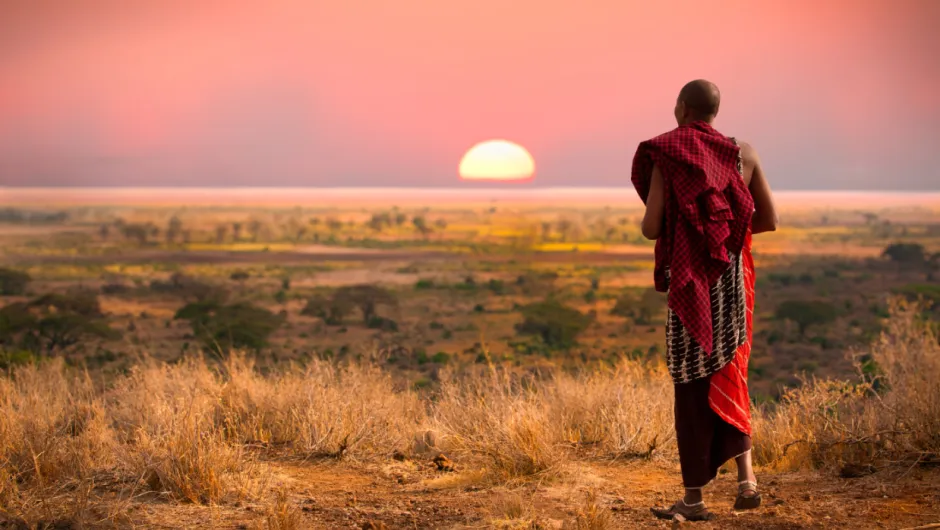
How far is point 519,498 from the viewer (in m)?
4.66

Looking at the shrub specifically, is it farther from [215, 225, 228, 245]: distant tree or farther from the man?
[215, 225, 228, 245]: distant tree

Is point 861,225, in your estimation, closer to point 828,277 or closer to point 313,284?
point 828,277

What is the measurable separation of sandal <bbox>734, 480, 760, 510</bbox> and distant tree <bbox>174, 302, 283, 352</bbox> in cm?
2109

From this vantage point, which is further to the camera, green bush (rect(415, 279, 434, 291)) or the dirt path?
green bush (rect(415, 279, 434, 291))

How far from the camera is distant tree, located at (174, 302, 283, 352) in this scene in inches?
1027

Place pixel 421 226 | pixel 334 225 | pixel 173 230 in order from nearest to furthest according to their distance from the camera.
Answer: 1. pixel 173 230
2. pixel 421 226
3. pixel 334 225

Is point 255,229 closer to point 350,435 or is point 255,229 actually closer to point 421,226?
point 421,226

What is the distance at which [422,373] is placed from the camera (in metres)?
19.0

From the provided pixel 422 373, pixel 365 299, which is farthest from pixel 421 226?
pixel 422 373

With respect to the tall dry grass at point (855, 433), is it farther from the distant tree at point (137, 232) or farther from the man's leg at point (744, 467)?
the distant tree at point (137, 232)

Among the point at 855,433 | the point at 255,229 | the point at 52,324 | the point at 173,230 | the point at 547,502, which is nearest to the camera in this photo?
the point at 547,502

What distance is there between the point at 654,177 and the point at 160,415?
11.1ft

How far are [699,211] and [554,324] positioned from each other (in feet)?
86.3

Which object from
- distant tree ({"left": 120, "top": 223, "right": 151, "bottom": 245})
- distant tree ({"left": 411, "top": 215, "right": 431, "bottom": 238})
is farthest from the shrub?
distant tree ({"left": 411, "top": 215, "right": 431, "bottom": 238})
